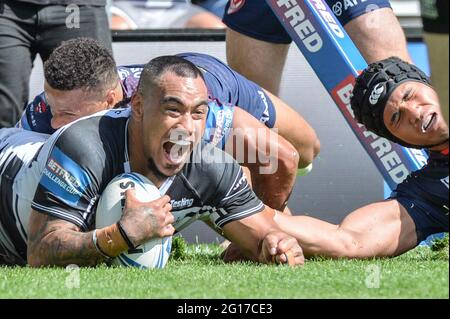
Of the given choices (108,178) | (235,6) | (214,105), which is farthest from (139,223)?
(235,6)

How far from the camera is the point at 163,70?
5375 millimetres

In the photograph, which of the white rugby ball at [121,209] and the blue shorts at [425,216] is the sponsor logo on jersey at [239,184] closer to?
the white rugby ball at [121,209]

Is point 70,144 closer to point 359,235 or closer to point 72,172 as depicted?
point 72,172

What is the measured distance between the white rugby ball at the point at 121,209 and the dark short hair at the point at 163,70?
43 cm

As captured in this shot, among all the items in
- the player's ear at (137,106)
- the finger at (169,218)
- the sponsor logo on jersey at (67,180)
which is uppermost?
the player's ear at (137,106)

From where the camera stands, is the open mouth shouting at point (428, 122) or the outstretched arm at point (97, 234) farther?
the open mouth shouting at point (428, 122)

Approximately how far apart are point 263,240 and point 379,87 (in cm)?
114

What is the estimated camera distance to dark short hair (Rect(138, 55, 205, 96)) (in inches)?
211

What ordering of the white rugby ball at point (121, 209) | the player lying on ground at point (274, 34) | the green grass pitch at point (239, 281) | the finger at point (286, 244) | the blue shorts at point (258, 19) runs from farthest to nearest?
the blue shorts at point (258, 19) → the player lying on ground at point (274, 34) → the finger at point (286, 244) → the white rugby ball at point (121, 209) → the green grass pitch at point (239, 281)

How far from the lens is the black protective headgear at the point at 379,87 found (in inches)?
237

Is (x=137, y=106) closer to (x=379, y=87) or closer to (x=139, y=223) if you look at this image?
(x=139, y=223)

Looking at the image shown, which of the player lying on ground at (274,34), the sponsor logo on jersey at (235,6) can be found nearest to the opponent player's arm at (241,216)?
the player lying on ground at (274,34)

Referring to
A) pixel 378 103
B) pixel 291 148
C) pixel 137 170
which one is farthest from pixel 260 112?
pixel 137 170

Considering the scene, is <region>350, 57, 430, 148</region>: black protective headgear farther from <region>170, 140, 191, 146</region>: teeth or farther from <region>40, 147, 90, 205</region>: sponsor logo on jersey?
<region>40, 147, 90, 205</region>: sponsor logo on jersey
